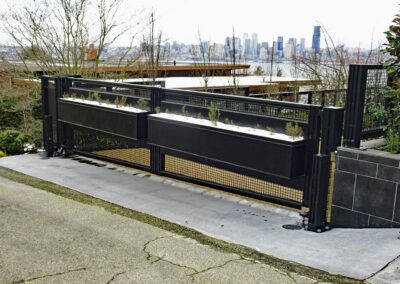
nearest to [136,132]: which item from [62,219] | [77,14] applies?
[62,219]

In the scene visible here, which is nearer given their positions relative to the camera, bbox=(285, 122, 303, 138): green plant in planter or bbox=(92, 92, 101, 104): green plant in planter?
bbox=(285, 122, 303, 138): green plant in planter

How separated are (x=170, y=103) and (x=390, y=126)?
3.02m

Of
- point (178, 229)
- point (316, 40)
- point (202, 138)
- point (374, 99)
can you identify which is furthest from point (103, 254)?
point (316, 40)

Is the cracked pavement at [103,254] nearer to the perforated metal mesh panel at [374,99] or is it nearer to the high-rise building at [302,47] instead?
the perforated metal mesh panel at [374,99]

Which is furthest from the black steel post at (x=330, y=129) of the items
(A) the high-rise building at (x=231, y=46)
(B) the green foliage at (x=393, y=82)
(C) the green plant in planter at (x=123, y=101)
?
(A) the high-rise building at (x=231, y=46)

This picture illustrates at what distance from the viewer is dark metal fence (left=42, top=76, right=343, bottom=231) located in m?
5.01

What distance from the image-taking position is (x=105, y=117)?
7.58m

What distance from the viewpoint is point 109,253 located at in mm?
4430

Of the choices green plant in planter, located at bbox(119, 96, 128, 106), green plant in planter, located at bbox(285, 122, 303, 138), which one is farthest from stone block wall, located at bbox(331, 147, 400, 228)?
green plant in planter, located at bbox(119, 96, 128, 106)

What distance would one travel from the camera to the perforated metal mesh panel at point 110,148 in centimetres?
757

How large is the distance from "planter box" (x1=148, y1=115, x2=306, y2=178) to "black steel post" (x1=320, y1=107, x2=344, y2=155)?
0.82 ft

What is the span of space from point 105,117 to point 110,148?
94 cm

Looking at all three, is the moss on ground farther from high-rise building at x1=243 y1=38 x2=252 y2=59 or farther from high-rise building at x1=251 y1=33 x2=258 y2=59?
high-rise building at x1=251 y1=33 x2=258 y2=59

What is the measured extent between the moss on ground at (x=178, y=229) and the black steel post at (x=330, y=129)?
134 cm
